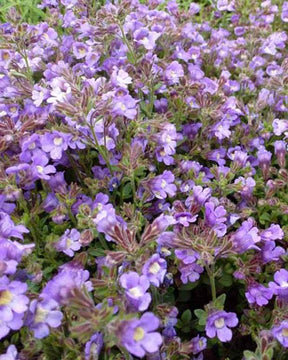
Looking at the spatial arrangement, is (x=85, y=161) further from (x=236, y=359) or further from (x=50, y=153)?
(x=236, y=359)

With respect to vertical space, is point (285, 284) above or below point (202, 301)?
above

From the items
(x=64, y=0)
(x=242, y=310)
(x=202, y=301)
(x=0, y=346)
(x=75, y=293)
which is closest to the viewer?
(x=75, y=293)

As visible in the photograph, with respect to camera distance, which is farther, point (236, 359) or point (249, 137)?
point (249, 137)

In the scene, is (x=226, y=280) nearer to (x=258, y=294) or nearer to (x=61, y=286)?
(x=258, y=294)

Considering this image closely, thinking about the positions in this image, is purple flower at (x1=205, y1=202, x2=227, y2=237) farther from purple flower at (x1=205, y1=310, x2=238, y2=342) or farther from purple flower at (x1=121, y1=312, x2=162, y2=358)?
purple flower at (x1=121, y1=312, x2=162, y2=358)

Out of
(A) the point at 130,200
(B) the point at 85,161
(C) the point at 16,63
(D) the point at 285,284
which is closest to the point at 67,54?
(C) the point at 16,63

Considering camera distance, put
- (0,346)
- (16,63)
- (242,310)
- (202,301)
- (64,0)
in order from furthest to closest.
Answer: (64,0)
(16,63)
(202,301)
(242,310)
(0,346)

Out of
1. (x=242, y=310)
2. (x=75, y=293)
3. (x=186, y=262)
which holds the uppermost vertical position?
(x=75, y=293)

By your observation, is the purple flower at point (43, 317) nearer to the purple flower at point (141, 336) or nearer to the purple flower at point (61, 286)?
the purple flower at point (61, 286)
